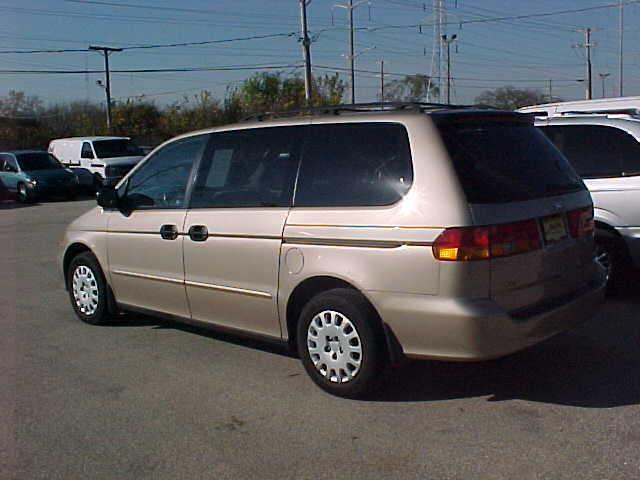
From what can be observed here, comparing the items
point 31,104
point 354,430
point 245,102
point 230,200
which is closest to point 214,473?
point 354,430

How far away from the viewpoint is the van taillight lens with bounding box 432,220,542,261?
439 centimetres

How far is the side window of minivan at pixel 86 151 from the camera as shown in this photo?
26.0 m

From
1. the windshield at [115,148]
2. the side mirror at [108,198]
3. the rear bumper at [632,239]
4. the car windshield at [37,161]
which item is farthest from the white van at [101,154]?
the rear bumper at [632,239]

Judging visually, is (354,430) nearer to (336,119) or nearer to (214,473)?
(214,473)

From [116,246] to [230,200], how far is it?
4.75 ft

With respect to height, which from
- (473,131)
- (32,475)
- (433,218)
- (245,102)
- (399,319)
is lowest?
(32,475)

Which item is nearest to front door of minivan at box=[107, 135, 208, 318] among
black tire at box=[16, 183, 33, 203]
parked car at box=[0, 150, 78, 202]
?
parked car at box=[0, 150, 78, 202]

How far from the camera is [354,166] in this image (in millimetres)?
4988

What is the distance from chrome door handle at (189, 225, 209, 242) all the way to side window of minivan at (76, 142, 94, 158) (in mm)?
21236

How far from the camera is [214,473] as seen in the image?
406cm

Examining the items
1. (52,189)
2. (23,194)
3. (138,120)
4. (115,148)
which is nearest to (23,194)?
(23,194)

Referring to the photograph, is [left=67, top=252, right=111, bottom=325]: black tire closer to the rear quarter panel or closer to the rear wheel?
the rear quarter panel

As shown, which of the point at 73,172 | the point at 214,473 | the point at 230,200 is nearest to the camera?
the point at 214,473

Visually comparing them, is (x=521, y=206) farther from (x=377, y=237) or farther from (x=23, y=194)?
(x=23, y=194)
